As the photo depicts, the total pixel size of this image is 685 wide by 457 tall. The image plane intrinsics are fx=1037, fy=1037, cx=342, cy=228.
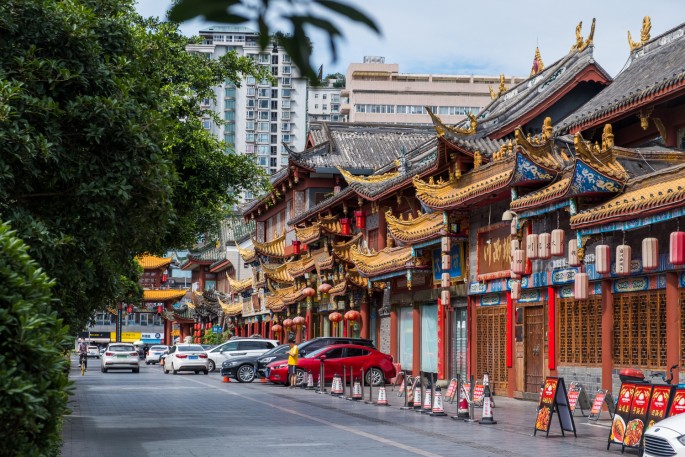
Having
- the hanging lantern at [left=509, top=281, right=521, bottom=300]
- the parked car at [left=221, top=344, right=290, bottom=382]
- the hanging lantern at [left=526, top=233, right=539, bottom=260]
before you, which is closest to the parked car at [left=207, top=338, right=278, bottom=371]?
the parked car at [left=221, top=344, right=290, bottom=382]

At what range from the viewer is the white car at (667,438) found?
1106cm

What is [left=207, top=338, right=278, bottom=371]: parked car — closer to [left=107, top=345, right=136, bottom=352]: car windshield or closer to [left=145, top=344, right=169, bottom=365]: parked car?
[left=107, top=345, right=136, bottom=352]: car windshield

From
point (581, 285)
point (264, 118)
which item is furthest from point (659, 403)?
point (264, 118)

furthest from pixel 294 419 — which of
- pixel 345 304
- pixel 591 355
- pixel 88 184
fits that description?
pixel 345 304

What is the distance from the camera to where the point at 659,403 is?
13.0m

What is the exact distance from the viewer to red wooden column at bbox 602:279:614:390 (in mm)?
21516

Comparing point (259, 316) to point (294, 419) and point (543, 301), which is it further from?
point (294, 419)

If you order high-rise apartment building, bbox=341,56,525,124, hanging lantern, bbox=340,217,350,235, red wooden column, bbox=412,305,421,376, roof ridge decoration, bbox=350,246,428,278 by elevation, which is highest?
high-rise apartment building, bbox=341,56,525,124

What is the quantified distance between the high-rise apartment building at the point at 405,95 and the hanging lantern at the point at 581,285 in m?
91.2

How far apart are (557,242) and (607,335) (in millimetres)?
2217

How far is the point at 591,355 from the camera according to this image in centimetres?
2259

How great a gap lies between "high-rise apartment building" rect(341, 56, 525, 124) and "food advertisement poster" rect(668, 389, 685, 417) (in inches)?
3940

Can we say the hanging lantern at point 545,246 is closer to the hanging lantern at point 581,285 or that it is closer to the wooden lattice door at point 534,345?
the hanging lantern at point 581,285

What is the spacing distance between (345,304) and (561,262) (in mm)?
19899
